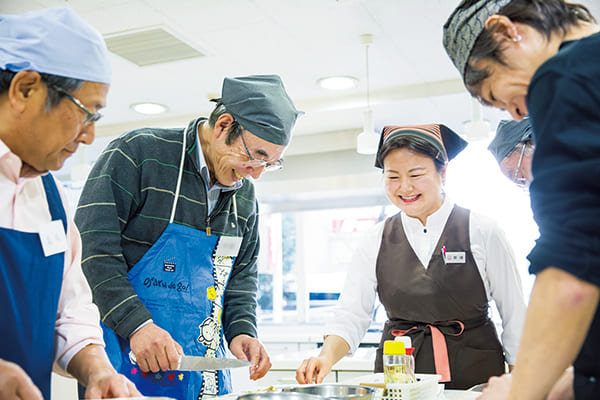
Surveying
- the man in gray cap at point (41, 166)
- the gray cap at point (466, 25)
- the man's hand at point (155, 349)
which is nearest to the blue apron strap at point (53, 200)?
the man in gray cap at point (41, 166)

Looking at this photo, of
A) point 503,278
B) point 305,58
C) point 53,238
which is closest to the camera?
point 53,238

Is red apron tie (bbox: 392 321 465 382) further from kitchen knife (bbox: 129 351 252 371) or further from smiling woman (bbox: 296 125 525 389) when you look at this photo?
kitchen knife (bbox: 129 351 252 371)

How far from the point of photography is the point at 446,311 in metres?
1.90

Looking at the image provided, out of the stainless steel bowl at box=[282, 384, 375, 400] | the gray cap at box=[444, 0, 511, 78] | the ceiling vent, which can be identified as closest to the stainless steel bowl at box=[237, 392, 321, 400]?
the stainless steel bowl at box=[282, 384, 375, 400]

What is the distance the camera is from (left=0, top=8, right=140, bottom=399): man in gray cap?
1.09 m

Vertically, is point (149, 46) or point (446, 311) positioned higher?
point (149, 46)

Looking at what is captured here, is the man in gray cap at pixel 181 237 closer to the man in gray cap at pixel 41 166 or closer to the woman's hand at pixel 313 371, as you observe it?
the woman's hand at pixel 313 371

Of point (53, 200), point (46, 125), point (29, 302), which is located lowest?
point (29, 302)

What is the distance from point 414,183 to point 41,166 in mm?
1307

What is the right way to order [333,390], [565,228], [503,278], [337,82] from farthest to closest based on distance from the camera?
[337,82] → [503,278] → [333,390] → [565,228]

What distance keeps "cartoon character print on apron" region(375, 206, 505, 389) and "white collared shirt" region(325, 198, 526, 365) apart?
1.2 inches

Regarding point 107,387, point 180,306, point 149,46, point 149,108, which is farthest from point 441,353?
point 149,108

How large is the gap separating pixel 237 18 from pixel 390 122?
2379mm

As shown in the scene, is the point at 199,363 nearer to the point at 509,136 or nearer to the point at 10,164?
the point at 10,164
